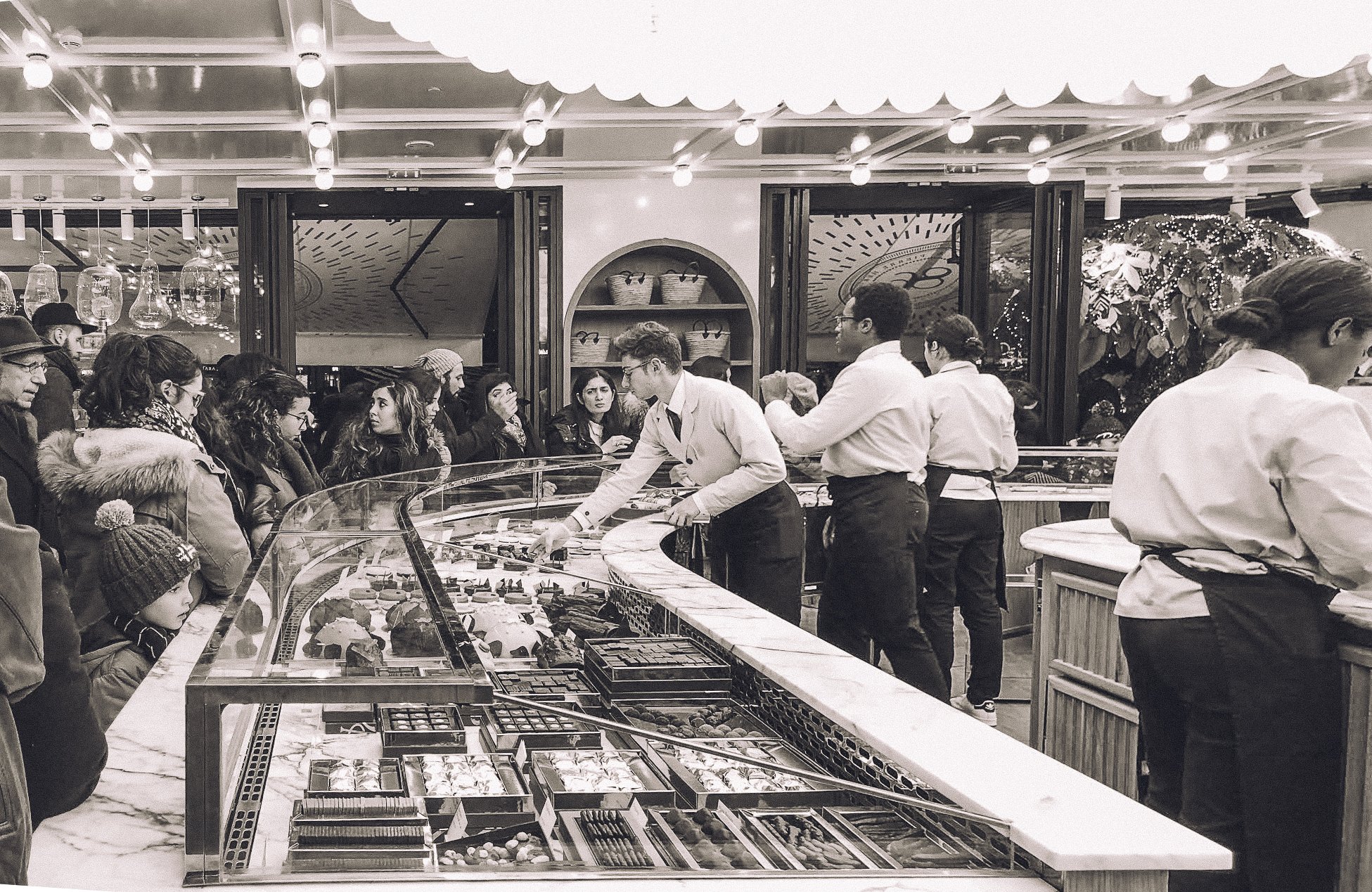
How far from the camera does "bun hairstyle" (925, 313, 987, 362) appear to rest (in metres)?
5.17

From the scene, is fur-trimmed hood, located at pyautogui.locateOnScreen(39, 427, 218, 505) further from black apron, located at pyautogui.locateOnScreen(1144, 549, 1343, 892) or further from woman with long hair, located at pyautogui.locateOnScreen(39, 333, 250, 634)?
black apron, located at pyautogui.locateOnScreen(1144, 549, 1343, 892)

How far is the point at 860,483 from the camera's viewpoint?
4418 mm

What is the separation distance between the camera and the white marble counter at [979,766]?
139cm

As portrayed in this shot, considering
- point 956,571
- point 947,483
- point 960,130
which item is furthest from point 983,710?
point 960,130

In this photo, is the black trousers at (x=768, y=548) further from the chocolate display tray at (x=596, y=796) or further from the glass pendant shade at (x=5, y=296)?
the glass pendant shade at (x=5, y=296)

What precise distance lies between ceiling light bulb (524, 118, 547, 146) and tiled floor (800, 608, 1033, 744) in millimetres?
3018

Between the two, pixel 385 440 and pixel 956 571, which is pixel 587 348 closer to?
pixel 385 440

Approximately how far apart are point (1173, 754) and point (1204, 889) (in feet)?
0.99

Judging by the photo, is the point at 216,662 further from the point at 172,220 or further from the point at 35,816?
the point at 172,220

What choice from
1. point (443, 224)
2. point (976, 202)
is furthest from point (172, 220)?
point (976, 202)

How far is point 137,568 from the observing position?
2541 mm

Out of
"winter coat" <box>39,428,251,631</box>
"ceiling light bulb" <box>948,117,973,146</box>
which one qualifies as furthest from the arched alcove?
"winter coat" <box>39,428,251,631</box>

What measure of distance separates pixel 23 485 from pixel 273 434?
3.17 feet

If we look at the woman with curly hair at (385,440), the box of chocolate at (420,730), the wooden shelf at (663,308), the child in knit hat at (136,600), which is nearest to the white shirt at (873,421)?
the woman with curly hair at (385,440)
